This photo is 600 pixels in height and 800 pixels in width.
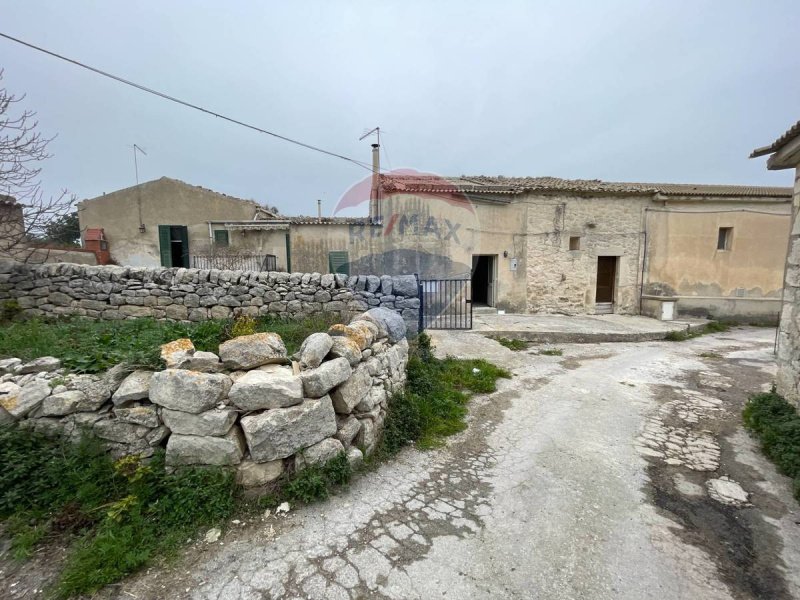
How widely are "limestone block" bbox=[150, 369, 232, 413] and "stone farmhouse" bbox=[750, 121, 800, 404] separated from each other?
19.6 ft

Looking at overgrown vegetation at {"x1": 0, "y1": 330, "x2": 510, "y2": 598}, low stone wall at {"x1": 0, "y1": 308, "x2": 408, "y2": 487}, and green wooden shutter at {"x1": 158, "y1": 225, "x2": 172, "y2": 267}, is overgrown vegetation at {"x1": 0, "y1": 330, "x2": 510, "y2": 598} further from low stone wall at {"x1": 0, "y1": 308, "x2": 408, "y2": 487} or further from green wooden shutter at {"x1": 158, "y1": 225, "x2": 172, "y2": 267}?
green wooden shutter at {"x1": 158, "y1": 225, "x2": 172, "y2": 267}

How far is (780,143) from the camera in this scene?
4.10 metres

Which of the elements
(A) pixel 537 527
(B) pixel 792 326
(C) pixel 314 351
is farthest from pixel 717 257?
(C) pixel 314 351

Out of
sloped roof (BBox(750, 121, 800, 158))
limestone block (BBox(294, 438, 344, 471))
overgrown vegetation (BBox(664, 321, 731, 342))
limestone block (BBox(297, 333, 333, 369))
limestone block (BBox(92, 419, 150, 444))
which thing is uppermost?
sloped roof (BBox(750, 121, 800, 158))

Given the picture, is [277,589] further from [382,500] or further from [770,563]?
[770,563]

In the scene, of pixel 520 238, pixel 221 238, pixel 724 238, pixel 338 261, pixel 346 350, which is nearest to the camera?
pixel 346 350

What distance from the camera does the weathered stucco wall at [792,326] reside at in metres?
3.90

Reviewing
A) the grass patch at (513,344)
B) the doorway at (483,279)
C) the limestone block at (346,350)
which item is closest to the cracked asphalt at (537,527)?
the limestone block at (346,350)

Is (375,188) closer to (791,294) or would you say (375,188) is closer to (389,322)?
(389,322)

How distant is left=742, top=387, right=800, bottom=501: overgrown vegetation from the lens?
3.22 m

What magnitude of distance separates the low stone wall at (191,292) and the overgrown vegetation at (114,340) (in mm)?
931

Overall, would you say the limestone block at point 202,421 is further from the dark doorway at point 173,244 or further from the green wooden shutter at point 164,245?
the green wooden shutter at point 164,245

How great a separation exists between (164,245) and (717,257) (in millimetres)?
20161

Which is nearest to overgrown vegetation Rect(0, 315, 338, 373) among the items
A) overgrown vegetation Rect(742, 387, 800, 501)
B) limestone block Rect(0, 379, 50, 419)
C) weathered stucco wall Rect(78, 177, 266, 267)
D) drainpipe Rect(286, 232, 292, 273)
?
limestone block Rect(0, 379, 50, 419)
